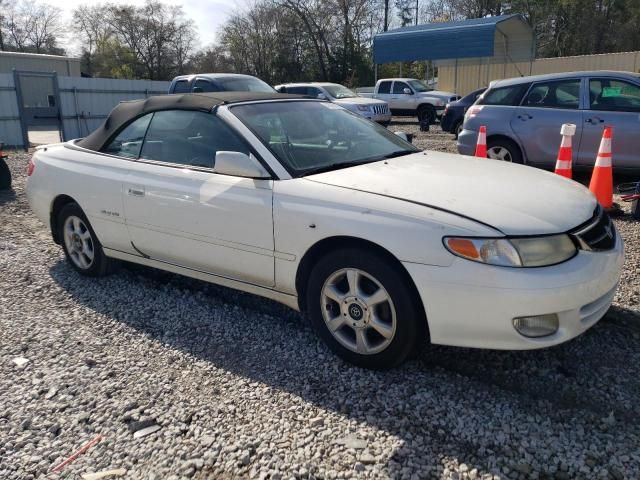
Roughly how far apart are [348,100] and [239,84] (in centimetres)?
567

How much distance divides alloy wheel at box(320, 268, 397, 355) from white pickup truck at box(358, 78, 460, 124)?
1741 centimetres

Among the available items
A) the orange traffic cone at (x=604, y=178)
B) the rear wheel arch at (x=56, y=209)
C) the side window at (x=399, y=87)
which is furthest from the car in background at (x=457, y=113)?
the rear wheel arch at (x=56, y=209)

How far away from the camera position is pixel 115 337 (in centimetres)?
358

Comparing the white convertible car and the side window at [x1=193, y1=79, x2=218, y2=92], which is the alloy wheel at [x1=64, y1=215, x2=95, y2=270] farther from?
the side window at [x1=193, y1=79, x2=218, y2=92]

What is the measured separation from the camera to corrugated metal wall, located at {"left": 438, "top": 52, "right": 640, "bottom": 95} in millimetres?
25047

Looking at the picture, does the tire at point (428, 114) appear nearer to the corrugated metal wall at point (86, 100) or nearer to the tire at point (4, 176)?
the corrugated metal wall at point (86, 100)

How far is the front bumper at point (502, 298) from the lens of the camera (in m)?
2.57

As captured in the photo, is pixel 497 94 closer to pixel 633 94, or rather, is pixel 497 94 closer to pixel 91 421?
pixel 633 94

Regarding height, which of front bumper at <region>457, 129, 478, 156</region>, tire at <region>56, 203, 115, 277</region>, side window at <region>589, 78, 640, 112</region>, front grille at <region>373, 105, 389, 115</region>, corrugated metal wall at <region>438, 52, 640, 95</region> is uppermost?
corrugated metal wall at <region>438, 52, 640, 95</region>

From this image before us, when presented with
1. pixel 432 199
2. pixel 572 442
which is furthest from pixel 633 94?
pixel 572 442

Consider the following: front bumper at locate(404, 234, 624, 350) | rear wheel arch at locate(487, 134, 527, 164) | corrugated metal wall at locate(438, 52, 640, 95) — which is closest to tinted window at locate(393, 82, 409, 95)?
corrugated metal wall at locate(438, 52, 640, 95)

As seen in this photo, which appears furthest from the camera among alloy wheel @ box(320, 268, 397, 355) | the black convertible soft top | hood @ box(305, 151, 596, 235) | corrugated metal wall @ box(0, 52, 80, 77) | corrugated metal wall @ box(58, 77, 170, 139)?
corrugated metal wall @ box(0, 52, 80, 77)

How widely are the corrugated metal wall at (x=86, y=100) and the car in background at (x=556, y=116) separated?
1246cm

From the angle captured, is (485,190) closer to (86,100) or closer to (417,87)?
(86,100)
